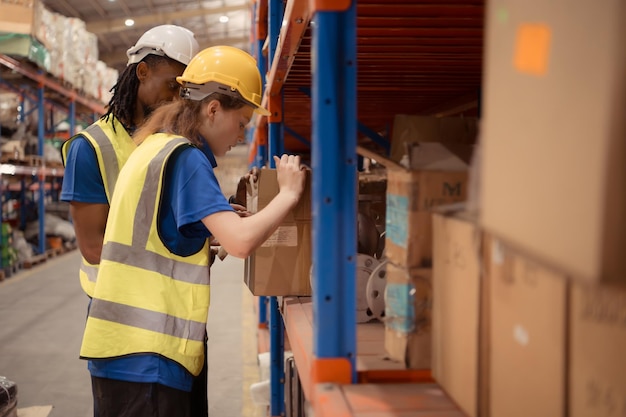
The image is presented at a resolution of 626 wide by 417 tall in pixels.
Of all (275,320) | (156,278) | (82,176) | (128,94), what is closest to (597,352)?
(156,278)

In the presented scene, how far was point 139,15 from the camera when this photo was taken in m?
18.1

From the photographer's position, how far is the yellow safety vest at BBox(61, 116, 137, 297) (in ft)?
9.22

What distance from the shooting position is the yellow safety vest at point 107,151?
281 cm

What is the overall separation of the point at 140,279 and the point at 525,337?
57.8 inches

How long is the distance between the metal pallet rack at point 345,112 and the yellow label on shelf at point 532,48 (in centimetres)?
58

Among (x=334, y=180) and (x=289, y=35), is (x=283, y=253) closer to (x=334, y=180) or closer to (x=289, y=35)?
(x=289, y=35)

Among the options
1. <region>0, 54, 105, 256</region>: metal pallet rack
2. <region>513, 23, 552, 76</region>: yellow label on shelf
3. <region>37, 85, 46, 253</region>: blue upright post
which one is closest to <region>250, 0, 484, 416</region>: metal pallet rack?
<region>513, 23, 552, 76</region>: yellow label on shelf

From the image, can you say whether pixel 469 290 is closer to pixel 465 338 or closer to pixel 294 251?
pixel 465 338

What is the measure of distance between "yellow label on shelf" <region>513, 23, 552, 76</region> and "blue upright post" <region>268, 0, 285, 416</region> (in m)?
2.45

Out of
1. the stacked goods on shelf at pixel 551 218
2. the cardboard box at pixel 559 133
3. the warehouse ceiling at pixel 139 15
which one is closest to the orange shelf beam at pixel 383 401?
the stacked goods on shelf at pixel 551 218

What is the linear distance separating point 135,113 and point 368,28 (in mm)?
1500

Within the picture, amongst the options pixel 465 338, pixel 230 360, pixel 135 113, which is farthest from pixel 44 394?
pixel 465 338

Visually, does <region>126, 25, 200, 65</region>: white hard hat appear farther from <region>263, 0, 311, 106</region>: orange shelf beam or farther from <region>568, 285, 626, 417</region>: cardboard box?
<region>568, 285, 626, 417</region>: cardboard box

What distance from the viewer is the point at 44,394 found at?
4.52 meters
